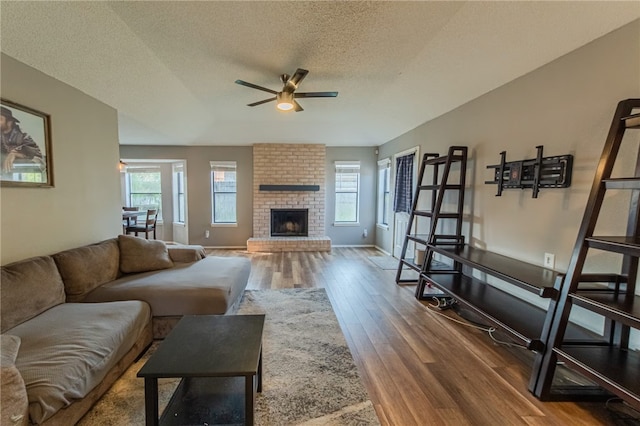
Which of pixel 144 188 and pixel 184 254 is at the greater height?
pixel 144 188

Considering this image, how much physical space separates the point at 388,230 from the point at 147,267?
4.58 m

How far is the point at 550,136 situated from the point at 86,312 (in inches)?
150

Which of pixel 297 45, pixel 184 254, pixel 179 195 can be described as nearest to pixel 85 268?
pixel 184 254

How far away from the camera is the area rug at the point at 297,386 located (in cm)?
165

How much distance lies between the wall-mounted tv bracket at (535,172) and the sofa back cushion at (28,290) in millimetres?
3887

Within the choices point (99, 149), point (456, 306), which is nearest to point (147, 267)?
point (99, 149)

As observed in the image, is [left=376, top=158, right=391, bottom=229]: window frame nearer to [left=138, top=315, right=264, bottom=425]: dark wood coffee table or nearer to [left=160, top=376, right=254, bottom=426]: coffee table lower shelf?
[left=138, top=315, right=264, bottom=425]: dark wood coffee table

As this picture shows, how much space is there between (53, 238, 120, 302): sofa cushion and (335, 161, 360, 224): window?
4.88 metres

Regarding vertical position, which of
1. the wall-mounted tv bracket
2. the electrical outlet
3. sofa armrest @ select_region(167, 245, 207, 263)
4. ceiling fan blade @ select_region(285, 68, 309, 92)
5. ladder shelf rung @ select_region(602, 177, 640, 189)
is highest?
ceiling fan blade @ select_region(285, 68, 309, 92)

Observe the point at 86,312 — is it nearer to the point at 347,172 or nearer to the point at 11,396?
the point at 11,396

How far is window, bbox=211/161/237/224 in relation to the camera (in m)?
6.72

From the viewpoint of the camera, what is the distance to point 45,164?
2.48m

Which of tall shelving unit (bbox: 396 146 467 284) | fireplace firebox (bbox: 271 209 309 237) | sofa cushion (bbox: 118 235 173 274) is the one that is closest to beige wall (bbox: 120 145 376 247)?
fireplace firebox (bbox: 271 209 309 237)

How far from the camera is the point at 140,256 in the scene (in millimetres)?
3006
